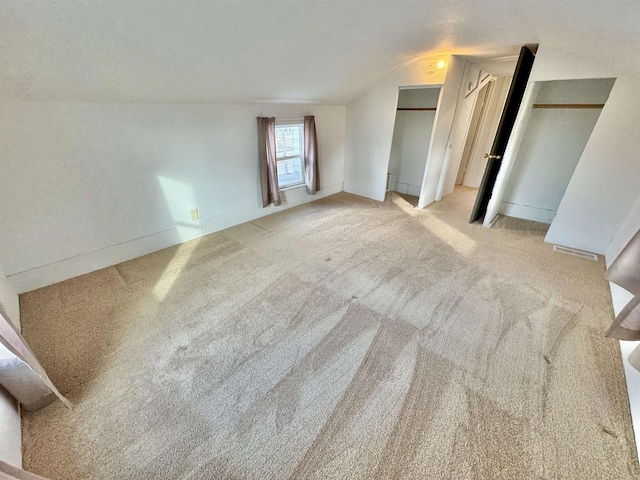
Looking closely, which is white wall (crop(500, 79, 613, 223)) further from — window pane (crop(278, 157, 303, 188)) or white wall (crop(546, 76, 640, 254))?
window pane (crop(278, 157, 303, 188))

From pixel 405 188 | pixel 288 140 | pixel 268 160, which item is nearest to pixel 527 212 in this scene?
pixel 405 188

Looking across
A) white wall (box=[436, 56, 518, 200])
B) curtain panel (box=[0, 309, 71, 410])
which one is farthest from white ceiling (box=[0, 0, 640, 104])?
curtain panel (box=[0, 309, 71, 410])

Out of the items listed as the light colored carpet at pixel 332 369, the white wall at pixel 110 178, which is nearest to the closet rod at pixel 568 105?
the light colored carpet at pixel 332 369

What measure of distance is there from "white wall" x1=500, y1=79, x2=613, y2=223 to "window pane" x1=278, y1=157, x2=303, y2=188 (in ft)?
10.2

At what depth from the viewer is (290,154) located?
395cm

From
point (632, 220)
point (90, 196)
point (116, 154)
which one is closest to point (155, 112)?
point (116, 154)

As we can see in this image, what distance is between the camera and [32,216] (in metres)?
2.10

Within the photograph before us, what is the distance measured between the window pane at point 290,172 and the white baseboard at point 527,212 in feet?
10.2

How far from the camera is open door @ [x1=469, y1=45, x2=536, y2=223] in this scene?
2.74 metres

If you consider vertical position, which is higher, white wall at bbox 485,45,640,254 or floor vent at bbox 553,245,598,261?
white wall at bbox 485,45,640,254

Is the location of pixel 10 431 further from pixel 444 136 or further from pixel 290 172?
pixel 444 136

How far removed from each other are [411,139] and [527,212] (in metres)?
2.11

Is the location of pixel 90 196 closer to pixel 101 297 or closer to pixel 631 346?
pixel 101 297

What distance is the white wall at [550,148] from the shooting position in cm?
305
